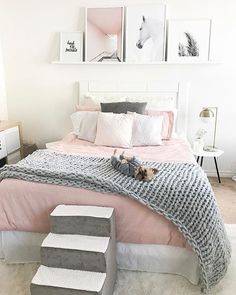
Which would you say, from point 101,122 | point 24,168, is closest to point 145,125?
point 101,122

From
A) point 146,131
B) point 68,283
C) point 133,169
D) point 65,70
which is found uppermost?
point 65,70

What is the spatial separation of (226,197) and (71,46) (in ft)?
8.16

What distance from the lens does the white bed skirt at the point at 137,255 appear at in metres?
1.76

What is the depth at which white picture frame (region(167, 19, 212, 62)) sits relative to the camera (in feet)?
10.5

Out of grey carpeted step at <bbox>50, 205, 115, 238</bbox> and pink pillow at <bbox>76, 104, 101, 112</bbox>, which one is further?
pink pillow at <bbox>76, 104, 101, 112</bbox>

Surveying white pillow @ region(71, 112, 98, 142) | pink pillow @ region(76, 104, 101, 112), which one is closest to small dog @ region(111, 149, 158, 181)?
white pillow @ region(71, 112, 98, 142)

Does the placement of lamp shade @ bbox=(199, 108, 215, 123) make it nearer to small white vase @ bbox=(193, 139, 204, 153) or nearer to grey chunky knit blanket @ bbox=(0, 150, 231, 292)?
small white vase @ bbox=(193, 139, 204, 153)

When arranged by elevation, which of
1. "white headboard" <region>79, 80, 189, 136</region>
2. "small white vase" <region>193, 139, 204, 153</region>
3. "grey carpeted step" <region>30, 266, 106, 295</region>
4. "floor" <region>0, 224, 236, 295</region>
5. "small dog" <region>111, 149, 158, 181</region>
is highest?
"white headboard" <region>79, 80, 189, 136</region>

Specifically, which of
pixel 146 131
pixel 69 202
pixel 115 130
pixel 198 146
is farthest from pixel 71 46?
pixel 69 202

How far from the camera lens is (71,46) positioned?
3412 mm

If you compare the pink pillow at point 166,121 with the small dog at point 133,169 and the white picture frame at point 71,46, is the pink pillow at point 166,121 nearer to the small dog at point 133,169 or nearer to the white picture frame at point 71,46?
the small dog at point 133,169

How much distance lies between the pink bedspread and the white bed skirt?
6 centimetres

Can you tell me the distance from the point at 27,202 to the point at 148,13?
254 cm

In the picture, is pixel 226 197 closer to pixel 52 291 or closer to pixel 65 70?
pixel 52 291
